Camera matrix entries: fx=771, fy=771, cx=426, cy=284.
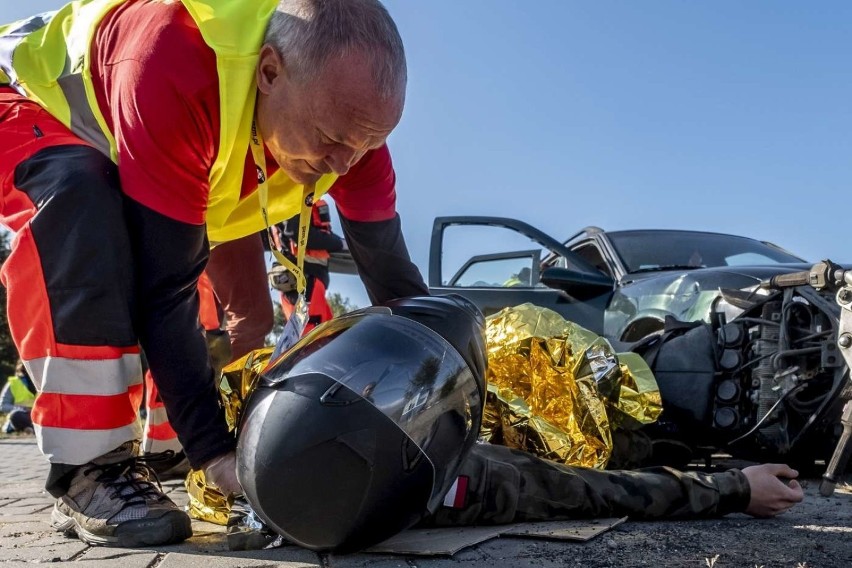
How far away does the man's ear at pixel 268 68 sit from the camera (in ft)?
6.46

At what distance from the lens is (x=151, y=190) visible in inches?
75.9

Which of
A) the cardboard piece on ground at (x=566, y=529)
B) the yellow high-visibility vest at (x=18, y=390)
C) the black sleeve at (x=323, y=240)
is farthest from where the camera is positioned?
the yellow high-visibility vest at (x=18, y=390)

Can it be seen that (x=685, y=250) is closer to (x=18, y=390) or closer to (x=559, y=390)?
(x=559, y=390)

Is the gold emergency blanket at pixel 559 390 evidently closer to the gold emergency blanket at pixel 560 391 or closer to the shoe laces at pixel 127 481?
the gold emergency blanket at pixel 560 391

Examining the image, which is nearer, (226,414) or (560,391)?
(226,414)

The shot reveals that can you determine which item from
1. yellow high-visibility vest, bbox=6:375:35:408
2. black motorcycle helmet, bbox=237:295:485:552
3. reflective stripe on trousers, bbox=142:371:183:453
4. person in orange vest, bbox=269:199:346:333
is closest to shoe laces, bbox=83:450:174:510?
black motorcycle helmet, bbox=237:295:485:552

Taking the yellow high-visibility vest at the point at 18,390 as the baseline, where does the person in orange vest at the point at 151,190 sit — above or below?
above

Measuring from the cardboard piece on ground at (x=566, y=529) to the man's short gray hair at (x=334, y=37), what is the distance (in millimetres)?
1207

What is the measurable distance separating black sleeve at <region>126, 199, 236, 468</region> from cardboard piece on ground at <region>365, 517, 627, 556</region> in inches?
20.2

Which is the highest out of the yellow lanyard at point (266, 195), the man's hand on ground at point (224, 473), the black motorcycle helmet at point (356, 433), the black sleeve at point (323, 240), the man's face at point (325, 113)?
the man's face at point (325, 113)

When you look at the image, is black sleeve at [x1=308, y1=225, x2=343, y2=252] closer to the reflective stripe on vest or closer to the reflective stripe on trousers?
the reflective stripe on trousers

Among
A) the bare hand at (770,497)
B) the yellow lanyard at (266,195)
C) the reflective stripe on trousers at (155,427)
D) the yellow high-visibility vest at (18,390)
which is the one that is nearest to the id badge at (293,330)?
the yellow lanyard at (266,195)

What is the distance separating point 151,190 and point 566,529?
4.64ft

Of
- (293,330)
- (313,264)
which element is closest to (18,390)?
(313,264)
